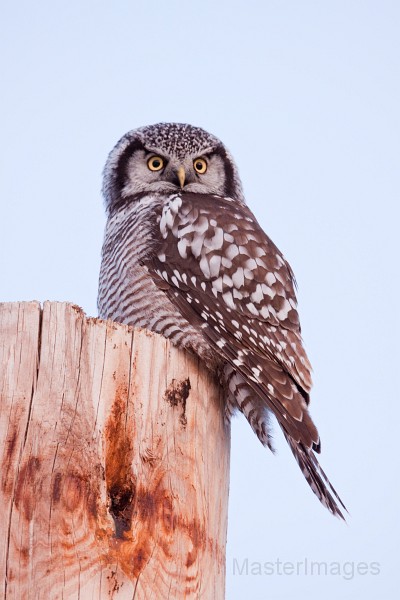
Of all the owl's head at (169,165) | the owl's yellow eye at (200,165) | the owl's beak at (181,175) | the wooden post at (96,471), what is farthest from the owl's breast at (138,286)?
the wooden post at (96,471)

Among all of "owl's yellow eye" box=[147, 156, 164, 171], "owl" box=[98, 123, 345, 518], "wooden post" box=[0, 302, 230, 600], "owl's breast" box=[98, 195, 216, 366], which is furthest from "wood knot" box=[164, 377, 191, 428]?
"owl's yellow eye" box=[147, 156, 164, 171]

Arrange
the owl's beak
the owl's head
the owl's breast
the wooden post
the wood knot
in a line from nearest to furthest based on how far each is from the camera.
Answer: the wooden post → the wood knot → the owl's breast → the owl's beak → the owl's head

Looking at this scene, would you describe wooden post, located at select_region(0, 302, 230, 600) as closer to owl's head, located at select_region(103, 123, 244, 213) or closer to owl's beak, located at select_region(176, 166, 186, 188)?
owl's beak, located at select_region(176, 166, 186, 188)

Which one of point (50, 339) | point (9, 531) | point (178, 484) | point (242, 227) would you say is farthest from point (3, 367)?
point (242, 227)

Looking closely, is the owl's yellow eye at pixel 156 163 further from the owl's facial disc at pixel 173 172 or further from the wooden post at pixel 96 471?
the wooden post at pixel 96 471

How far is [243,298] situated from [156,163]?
122cm

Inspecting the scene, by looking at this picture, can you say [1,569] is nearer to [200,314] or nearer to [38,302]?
[38,302]

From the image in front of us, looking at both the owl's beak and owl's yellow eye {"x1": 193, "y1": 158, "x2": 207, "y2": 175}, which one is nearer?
the owl's beak

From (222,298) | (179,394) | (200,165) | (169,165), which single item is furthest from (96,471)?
(200,165)

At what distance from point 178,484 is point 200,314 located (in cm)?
109

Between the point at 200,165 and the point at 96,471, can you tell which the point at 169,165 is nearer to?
the point at 200,165

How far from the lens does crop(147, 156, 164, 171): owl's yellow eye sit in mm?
4375

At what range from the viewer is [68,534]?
85.0 inches

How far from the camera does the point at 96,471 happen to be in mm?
2258
